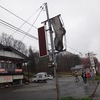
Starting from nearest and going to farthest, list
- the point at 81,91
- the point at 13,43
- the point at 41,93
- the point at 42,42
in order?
the point at 42,42 < the point at 81,91 < the point at 41,93 < the point at 13,43

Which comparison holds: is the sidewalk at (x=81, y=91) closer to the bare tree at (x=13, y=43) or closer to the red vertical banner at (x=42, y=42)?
the red vertical banner at (x=42, y=42)

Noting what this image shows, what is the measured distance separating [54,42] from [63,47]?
54 cm

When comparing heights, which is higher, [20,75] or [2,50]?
[2,50]

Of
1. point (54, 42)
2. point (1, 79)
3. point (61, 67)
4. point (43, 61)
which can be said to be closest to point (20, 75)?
point (1, 79)

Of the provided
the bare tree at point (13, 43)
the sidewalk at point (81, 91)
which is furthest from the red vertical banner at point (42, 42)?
the bare tree at point (13, 43)

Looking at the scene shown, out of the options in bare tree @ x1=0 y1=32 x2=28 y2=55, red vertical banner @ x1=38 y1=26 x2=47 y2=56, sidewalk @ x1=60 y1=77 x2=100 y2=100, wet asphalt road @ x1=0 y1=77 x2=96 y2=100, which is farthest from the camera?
bare tree @ x1=0 y1=32 x2=28 y2=55

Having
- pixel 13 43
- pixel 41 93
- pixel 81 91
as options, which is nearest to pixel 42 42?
pixel 41 93

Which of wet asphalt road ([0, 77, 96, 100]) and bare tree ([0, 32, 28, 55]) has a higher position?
bare tree ([0, 32, 28, 55])

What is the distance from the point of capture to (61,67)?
113m

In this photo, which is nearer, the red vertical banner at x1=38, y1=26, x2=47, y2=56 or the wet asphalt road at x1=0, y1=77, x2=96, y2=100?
the red vertical banner at x1=38, y1=26, x2=47, y2=56

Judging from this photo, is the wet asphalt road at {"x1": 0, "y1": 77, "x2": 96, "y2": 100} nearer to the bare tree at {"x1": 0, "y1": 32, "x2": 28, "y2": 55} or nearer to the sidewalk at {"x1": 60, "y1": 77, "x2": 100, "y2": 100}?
the sidewalk at {"x1": 60, "y1": 77, "x2": 100, "y2": 100}

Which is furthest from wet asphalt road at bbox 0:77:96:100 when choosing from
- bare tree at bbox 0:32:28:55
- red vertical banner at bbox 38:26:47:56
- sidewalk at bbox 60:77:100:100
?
bare tree at bbox 0:32:28:55

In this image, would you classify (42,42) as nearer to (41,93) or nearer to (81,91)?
(41,93)

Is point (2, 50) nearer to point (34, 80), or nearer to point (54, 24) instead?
point (34, 80)
